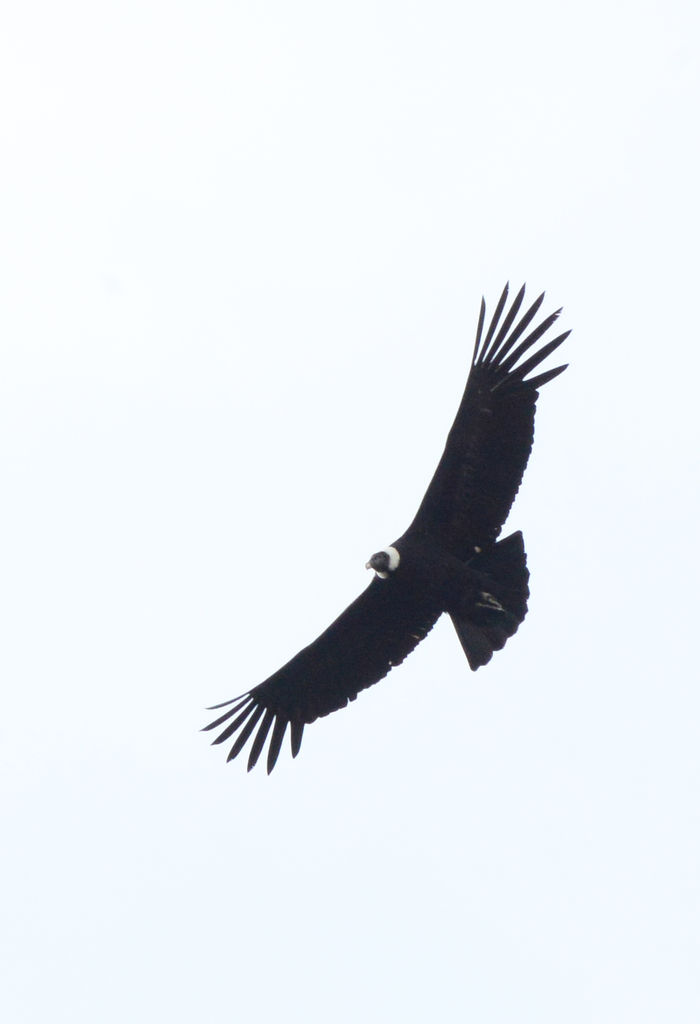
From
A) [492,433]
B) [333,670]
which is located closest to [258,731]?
[333,670]

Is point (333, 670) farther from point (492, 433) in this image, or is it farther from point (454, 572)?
point (492, 433)

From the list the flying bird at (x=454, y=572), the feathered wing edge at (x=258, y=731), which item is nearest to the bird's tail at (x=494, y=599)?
the flying bird at (x=454, y=572)

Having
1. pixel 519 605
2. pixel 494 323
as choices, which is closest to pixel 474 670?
pixel 519 605

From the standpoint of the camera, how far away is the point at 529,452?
53.0 feet

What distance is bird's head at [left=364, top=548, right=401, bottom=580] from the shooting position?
1645 centimetres

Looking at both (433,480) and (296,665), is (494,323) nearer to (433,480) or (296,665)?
(433,480)

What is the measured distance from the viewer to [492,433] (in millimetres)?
15992

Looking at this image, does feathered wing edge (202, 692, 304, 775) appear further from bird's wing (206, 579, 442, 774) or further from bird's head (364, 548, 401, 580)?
bird's head (364, 548, 401, 580)

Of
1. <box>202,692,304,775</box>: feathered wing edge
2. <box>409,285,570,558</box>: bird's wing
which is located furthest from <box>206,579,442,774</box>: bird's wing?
<box>409,285,570,558</box>: bird's wing

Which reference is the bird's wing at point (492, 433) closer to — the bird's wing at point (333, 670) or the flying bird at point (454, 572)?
the flying bird at point (454, 572)

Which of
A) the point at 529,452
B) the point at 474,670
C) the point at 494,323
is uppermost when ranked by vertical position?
the point at 494,323

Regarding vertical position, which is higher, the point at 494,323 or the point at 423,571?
the point at 494,323

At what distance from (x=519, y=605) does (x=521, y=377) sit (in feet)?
7.00

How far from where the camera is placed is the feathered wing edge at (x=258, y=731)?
17.4m
